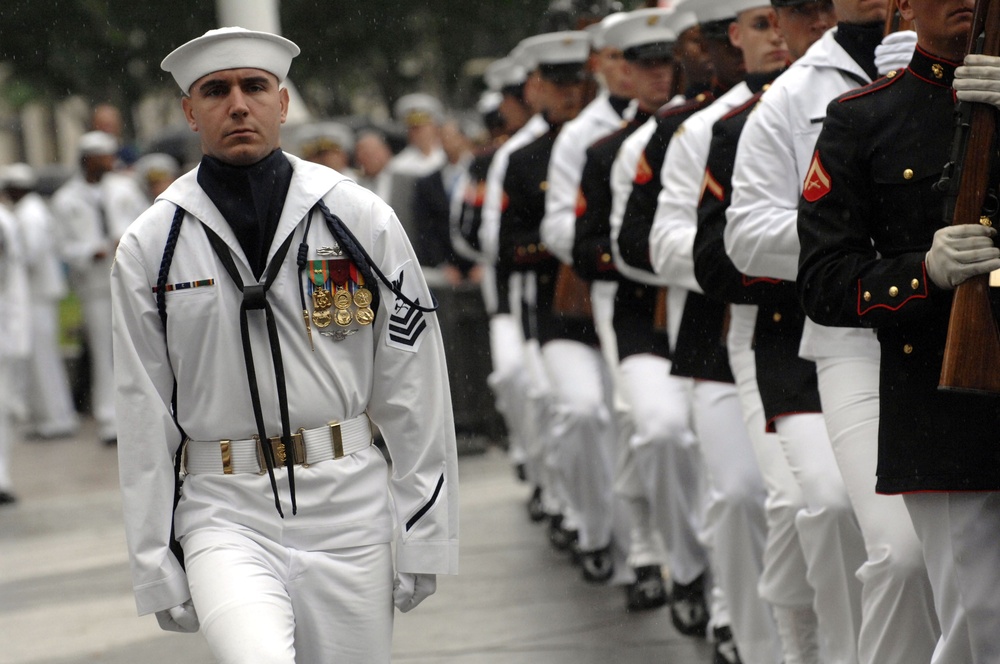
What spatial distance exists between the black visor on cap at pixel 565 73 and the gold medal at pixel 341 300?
5.48m

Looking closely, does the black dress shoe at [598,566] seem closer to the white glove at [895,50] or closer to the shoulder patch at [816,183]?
the white glove at [895,50]

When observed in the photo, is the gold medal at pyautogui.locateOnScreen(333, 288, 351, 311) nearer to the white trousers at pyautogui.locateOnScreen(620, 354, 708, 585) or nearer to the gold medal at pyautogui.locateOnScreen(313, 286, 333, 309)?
the gold medal at pyautogui.locateOnScreen(313, 286, 333, 309)

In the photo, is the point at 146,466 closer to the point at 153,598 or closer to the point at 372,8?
the point at 153,598

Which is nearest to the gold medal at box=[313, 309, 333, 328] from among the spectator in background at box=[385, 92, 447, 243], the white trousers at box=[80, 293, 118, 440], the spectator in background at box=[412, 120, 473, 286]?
the spectator in background at box=[385, 92, 447, 243]

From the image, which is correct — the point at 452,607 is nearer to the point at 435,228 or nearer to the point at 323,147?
the point at 435,228

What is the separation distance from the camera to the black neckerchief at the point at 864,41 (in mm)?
5164

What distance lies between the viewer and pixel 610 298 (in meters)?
8.35

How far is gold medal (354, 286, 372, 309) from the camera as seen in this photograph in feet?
14.6

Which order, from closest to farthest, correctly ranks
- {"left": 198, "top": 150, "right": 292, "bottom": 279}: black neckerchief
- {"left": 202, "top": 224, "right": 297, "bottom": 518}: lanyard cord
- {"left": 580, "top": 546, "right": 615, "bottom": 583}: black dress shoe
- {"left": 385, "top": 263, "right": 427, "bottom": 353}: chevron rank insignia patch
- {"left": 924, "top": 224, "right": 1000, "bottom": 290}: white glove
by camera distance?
{"left": 924, "top": 224, "right": 1000, "bottom": 290}: white glove
{"left": 202, "top": 224, "right": 297, "bottom": 518}: lanyard cord
{"left": 198, "top": 150, "right": 292, "bottom": 279}: black neckerchief
{"left": 385, "top": 263, "right": 427, "bottom": 353}: chevron rank insignia patch
{"left": 580, "top": 546, "right": 615, "bottom": 583}: black dress shoe

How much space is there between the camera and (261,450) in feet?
14.3

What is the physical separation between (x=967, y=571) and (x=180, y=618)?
1.95 m

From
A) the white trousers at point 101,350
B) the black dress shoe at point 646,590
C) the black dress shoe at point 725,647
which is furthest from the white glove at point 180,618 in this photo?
the white trousers at point 101,350

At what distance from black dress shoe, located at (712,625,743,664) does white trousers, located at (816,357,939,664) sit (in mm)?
1765

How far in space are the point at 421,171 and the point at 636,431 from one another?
654 centimetres
